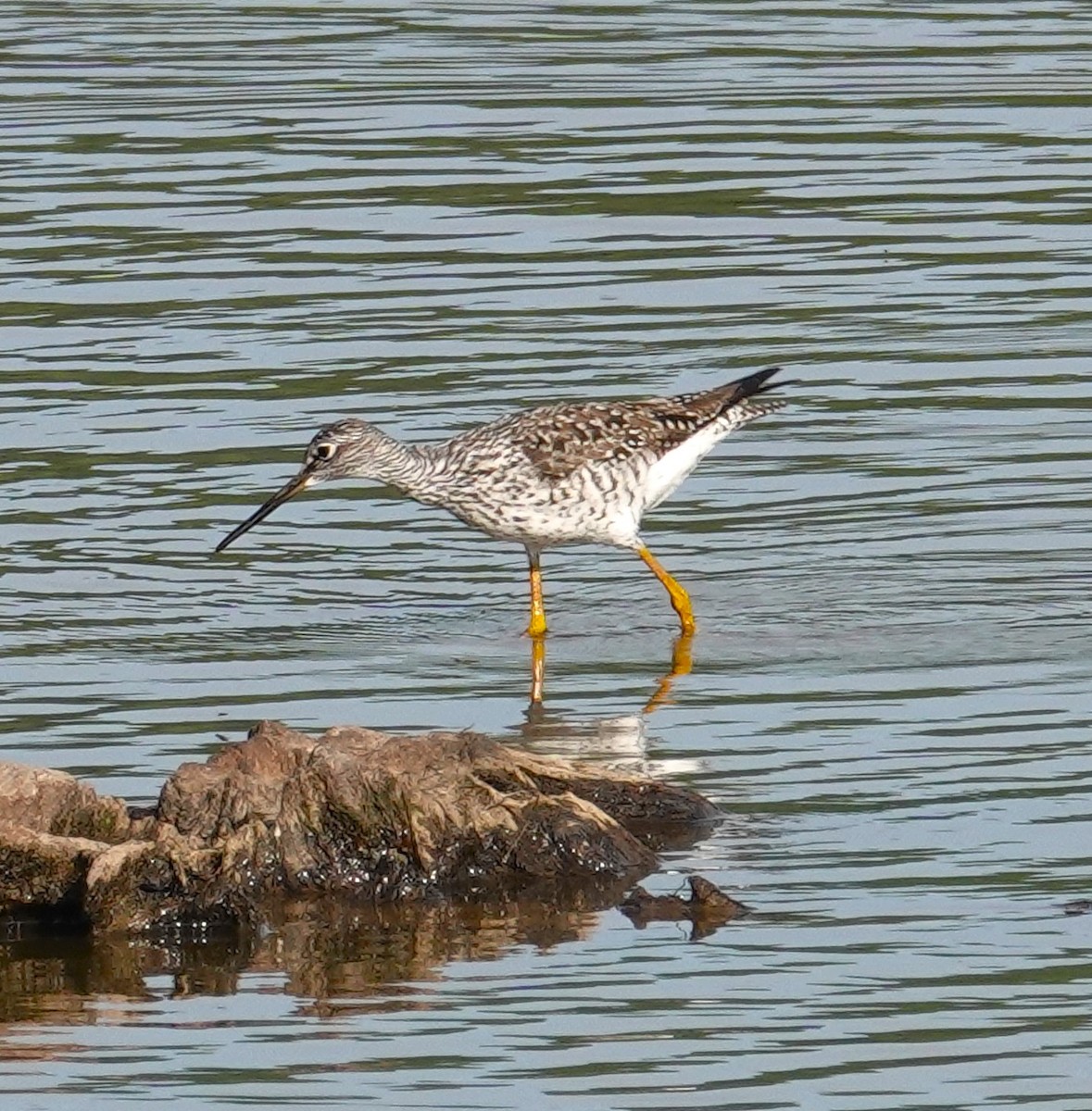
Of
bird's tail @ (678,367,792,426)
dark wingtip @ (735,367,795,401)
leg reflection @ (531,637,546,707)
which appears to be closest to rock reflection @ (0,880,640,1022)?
leg reflection @ (531,637,546,707)

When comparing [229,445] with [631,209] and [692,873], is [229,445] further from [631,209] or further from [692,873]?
[692,873]

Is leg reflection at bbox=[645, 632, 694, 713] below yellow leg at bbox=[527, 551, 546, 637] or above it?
below

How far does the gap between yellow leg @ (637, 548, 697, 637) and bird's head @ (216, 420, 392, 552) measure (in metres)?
1.32

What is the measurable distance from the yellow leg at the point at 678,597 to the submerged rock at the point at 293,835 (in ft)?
11.5

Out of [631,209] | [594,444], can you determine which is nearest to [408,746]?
[594,444]

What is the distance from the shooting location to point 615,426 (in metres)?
14.0

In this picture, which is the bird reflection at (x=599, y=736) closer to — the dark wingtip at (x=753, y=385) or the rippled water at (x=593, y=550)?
the rippled water at (x=593, y=550)

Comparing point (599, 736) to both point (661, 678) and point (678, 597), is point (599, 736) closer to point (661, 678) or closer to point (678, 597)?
point (661, 678)

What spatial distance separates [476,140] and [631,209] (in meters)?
2.20

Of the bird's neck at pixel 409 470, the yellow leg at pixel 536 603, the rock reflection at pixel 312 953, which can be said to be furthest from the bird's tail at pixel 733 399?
the rock reflection at pixel 312 953

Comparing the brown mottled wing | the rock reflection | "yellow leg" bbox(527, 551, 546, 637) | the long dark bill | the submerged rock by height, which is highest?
the brown mottled wing

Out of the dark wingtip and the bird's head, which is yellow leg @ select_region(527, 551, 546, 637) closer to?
the bird's head

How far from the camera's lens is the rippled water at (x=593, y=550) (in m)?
8.43

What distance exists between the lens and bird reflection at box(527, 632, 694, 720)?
39.7 ft
